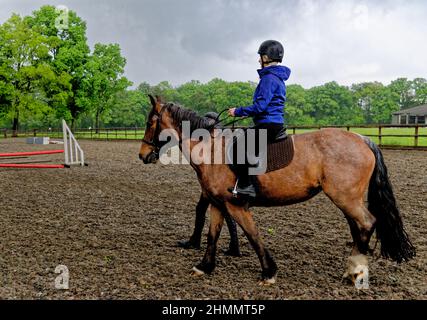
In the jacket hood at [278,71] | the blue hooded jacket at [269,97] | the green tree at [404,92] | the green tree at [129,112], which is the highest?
the green tree at [404,92]

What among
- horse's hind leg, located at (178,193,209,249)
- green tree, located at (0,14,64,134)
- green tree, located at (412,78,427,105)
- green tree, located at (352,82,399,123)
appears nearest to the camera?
horse's hind leg, located at (178,193,209,249)

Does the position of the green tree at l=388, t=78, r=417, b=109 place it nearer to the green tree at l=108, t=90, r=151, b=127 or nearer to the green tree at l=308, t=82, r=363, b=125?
the green tree at l=308, t=82, r=363, b=125

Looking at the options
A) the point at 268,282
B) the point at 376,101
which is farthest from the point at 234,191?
the point at 376,101

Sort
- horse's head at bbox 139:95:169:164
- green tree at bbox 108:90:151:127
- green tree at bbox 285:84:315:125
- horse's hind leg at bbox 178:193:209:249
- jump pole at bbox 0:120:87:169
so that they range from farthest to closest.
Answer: green tree at bbox 285:84:315:125 < green tree at bbox 108:90:151:127 < jump pole at bbox 0:120:87:169 < horse's hind leg at bbox 178:193:209:249 < horse's head at bbox 139:95:169:164

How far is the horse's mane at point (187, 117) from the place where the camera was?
433cm

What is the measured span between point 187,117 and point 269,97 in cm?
109

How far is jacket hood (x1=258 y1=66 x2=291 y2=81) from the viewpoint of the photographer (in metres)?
3.86

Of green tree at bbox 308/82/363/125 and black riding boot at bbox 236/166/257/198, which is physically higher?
green tree at bbox 308/82/363/125

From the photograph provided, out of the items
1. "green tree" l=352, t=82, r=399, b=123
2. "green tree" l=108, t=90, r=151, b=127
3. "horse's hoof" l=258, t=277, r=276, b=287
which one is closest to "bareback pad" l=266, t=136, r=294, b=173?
"horse's hoof" l=258, t=277, r=276, b=287

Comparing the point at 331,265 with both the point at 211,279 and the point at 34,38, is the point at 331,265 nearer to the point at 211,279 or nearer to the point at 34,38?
the point at 211,279

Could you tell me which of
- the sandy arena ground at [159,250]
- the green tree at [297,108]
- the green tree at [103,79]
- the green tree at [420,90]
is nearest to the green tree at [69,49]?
the green tree at [103,79]

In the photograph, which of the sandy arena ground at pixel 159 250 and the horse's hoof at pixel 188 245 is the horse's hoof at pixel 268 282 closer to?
the sandy arena ground at pixel 159 250
